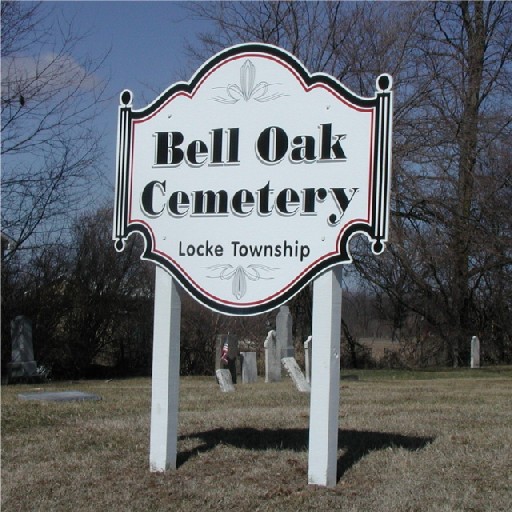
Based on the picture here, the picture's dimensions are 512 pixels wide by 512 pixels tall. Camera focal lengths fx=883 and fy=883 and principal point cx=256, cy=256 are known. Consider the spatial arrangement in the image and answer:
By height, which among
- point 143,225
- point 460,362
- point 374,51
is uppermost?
point 374,51

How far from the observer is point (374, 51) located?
22.3 metres

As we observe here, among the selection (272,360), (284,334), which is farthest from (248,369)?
(284,334)

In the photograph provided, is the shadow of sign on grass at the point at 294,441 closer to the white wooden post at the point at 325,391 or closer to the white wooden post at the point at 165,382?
the white wooden post at the point at 165,382

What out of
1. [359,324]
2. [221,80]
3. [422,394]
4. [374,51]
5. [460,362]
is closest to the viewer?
[221,80]

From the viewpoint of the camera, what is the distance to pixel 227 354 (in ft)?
56.2

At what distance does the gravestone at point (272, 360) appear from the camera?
55.3 feet

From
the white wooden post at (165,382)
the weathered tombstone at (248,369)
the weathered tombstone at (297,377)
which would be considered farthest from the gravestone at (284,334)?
the white wooden post at (165,382)

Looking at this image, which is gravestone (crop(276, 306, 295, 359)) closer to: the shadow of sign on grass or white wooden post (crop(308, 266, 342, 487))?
the shadow of sign on grass

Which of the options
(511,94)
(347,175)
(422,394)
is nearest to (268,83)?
(347,175)

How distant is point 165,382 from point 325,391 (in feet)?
4.13

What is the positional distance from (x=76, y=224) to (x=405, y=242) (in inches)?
372

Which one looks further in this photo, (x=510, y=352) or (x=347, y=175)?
(x=510, y=352)

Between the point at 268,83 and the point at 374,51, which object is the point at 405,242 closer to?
the point at 374,51

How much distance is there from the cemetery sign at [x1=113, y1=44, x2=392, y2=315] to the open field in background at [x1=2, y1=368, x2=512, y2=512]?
1.26 metres
